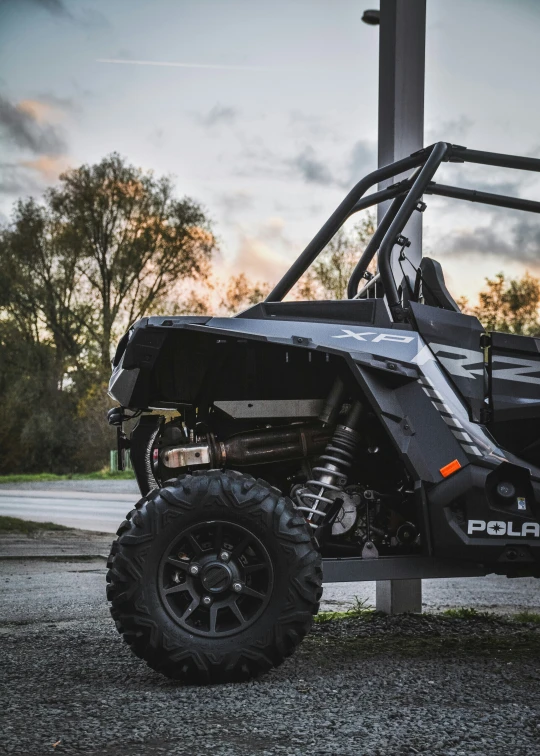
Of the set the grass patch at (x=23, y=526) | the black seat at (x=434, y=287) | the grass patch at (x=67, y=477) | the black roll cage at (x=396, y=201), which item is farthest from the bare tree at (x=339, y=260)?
the black seat at (x=434, y=287)

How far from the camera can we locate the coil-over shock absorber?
12.7 ft

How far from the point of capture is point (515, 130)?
376 inches

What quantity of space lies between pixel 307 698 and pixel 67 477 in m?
16.1

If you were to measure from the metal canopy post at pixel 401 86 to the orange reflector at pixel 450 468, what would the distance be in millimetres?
1781

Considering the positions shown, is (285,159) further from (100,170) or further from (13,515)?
(100,170)

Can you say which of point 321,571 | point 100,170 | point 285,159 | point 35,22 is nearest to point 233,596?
point 321,571

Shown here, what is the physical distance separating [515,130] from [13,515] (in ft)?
23.5

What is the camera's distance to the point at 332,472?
152 inches

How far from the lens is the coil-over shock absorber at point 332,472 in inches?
152

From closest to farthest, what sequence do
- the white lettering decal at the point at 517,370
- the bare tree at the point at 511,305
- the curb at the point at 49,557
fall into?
the white lettering decal at the point at 517,370 < the curb at the point at 49,557 < the bare tree at the point at 511,305

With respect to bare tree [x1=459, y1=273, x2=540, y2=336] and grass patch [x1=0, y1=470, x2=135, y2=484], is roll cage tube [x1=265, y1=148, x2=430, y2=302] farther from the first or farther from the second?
grass patch [x1=0, y1=470, x2=135, y2=484]

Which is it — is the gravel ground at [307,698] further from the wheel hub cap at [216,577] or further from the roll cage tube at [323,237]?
the roll cage tube at [323,237]

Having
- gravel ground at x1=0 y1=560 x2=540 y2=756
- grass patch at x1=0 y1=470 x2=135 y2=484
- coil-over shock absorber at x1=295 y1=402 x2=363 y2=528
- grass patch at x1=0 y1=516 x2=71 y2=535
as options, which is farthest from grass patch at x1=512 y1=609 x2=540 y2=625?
grass patch at x1=0 y1=470 x2=135 y2=484

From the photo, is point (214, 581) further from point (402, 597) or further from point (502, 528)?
point (402, 597)
